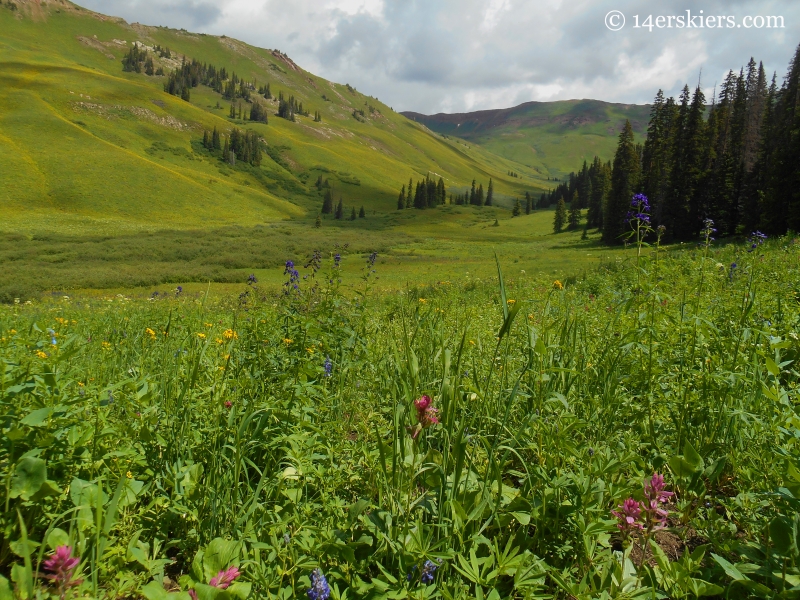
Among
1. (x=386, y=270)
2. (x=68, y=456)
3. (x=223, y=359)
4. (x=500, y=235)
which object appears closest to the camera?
(x=68, y=456)

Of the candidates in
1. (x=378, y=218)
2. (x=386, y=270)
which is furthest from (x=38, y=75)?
(x=386, y=270)

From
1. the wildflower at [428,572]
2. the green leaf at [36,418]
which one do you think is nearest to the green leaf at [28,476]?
the green leaf at [36,418]

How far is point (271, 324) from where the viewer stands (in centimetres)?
589

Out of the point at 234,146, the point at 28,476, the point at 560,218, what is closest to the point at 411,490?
the point at 28,476

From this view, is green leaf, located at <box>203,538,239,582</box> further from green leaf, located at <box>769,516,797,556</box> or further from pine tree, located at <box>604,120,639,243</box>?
pine tree, located at <box>604,120,639,243</box>

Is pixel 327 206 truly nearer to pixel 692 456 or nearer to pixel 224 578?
pixel 692 456

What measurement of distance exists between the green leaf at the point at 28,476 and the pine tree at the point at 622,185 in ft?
214

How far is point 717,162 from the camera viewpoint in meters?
52.4

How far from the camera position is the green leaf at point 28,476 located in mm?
1997

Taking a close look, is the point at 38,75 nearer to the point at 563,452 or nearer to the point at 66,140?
the point at 66,140

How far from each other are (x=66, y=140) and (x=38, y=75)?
54008 mm

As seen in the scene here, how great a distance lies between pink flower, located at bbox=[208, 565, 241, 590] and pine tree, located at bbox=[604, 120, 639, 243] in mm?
64898

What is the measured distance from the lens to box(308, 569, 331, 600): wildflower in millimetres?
1818

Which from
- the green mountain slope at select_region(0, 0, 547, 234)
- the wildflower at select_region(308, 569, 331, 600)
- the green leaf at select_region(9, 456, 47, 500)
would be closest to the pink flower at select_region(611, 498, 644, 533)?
the wildflower at select_region(308, 569, 331, 600)
